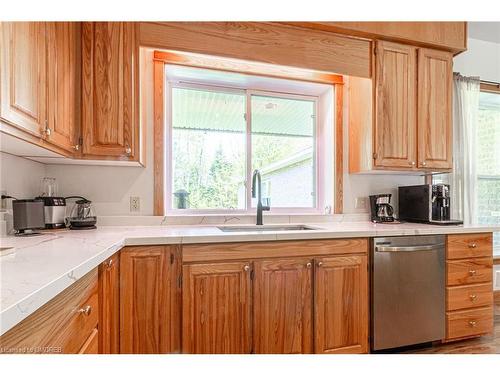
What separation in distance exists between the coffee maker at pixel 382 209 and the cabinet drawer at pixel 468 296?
0.67m

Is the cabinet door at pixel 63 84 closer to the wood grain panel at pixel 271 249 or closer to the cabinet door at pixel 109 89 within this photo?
the cabinet door at pixel 109 89

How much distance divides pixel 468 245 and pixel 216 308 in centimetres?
189

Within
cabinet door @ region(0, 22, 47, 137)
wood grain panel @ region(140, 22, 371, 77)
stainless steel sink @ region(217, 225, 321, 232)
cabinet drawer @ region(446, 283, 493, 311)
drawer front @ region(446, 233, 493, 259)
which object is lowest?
cabinet drawer @ region(446, 283, 493, 311)

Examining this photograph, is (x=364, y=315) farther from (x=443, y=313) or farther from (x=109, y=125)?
(x=109, y=125)

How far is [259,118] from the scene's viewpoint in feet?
8.43

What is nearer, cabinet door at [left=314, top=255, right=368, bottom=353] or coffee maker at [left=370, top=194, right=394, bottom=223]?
cabinet door at [left=314, top=255, right=368, bottom=353]

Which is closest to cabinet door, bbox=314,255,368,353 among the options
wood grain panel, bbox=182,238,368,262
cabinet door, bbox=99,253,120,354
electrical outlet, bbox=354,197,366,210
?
wood grain panel, bbox=182,238,368,262

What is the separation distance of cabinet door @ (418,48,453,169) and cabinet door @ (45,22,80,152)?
100 inches

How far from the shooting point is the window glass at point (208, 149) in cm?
237

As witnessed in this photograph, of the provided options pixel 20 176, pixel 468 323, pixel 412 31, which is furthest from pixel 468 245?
pixel 20 176

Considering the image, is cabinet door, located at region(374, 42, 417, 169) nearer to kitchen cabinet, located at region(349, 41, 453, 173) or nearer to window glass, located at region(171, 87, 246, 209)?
kitchen cabinet, located at region(349, 41, 453, 173)

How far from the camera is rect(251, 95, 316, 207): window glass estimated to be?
2.57 meters

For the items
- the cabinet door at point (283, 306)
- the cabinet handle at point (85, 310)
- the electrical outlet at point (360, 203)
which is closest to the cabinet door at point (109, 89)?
the cabinet handle at point (85, 310)
